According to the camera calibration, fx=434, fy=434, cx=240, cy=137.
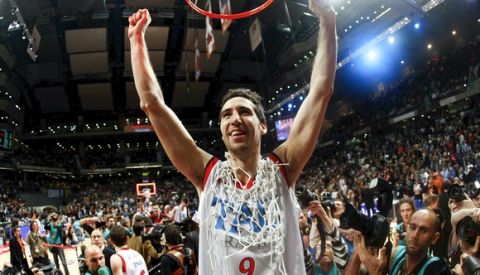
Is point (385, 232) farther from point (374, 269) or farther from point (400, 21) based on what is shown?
point (400, 21)

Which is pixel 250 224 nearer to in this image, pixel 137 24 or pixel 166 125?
pixel 166 125

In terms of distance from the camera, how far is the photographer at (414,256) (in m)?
2.56

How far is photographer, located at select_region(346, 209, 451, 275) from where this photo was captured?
2.56 m

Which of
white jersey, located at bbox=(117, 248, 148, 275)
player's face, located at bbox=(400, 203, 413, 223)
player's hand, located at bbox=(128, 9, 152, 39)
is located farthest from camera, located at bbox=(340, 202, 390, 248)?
white jersey, located at bbox=(117, 248, 148, 275)

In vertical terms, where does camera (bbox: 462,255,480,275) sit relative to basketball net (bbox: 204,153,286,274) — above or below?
below

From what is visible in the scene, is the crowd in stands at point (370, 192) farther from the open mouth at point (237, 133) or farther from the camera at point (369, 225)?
the open mouth at point (237, 133)

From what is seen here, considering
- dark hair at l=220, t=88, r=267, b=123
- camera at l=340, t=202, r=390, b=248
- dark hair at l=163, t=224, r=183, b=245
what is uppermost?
dark hair at l=220, t=88, r=267, b=123

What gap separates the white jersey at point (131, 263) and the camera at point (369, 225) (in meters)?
2.61

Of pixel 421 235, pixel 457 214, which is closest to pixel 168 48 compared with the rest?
pixel 457 214

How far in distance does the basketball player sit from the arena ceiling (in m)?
11.6

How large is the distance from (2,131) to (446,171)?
83.5 feet

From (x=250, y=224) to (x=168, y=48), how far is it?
874 inches

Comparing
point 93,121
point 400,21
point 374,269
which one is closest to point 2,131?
point 93,121

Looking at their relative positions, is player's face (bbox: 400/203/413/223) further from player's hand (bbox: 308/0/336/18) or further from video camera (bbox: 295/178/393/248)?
player's hand (bbox: 308/0/336/18)
